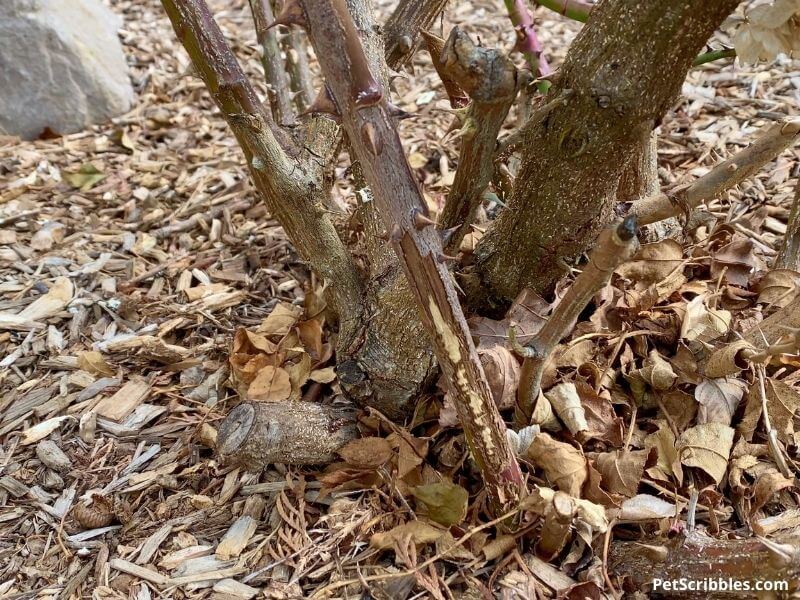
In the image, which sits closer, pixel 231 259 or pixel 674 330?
pixel 674 330

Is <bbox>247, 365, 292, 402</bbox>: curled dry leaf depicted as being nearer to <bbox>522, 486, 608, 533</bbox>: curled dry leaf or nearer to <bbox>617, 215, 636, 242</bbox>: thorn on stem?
<bbox>522, 486, 608, 533</bbox>: curled dry leaf

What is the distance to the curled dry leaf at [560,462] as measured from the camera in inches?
51.3

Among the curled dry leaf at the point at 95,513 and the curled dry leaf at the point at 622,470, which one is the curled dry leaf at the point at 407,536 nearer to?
the curled dry leaf at the point at 622,470

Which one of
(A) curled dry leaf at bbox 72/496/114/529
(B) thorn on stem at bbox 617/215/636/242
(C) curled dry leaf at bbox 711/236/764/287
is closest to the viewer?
(B) thorn on stem at bbox 617/215/636/242

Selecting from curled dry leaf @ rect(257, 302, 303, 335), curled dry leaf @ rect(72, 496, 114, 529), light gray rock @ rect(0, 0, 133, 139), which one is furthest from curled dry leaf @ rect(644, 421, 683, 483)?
light gray rock @ rect(0, 0, 133, 139)

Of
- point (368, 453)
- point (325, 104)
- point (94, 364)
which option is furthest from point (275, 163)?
point (94, 364)

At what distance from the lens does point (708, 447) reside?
1.34 m

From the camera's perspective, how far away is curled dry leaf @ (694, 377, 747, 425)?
140 centimetres

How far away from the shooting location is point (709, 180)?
1.28 m

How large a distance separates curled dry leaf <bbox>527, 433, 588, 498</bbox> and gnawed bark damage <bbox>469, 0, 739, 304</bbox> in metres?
0.42

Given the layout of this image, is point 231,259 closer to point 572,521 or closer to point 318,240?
point 318,240

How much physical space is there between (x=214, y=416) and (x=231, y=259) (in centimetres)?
71

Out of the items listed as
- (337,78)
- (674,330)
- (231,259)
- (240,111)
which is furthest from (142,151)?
(674,330)

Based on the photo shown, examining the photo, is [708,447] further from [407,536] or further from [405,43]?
[405,43]
